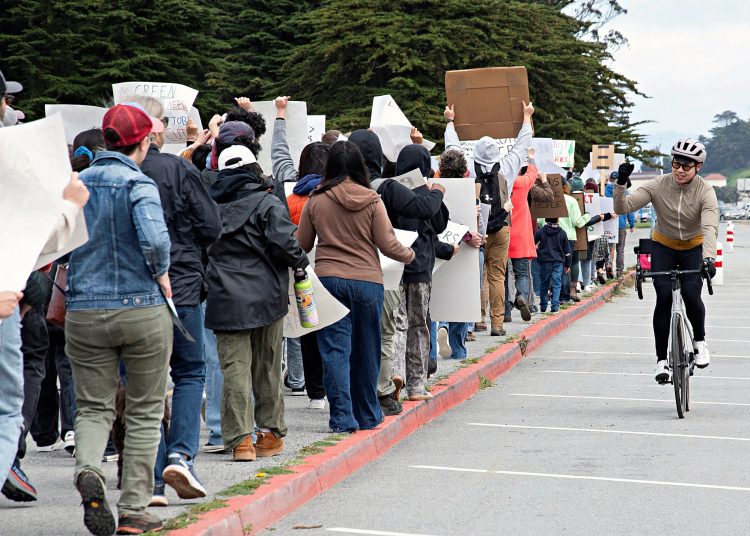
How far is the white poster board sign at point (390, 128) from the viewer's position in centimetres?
1216

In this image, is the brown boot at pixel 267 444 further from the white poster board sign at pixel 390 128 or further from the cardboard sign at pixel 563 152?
the cardboard sign at pixel 563 152

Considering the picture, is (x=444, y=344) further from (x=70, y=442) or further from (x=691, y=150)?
(x=70, y=442)

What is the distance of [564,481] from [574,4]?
6848cm

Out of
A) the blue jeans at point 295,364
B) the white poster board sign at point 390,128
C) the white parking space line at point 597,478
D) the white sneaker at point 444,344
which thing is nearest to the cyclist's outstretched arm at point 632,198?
the white poster board sign at point 390,128

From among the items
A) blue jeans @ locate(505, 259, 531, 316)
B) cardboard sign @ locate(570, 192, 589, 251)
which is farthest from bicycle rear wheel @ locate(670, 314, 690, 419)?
cardboard sign @ locate(570, 192, 589, 251)

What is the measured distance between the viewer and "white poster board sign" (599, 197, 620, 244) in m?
23.4

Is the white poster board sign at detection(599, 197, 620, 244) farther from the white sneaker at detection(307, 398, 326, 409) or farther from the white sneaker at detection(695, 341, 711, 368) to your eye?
the white sneaker at detection(307, 398, 326, 409)

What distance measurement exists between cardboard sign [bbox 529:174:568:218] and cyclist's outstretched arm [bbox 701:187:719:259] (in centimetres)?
796

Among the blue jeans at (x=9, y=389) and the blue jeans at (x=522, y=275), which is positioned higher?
the blue jeans at (x=9, y=389)

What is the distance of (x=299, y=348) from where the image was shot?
35.9 feet

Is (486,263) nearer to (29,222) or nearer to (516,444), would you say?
(516,444)

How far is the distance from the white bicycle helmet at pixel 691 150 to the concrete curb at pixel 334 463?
2.71 metres

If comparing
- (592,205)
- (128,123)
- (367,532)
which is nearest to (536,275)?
(592,205)

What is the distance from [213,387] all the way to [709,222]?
431 centimetres
